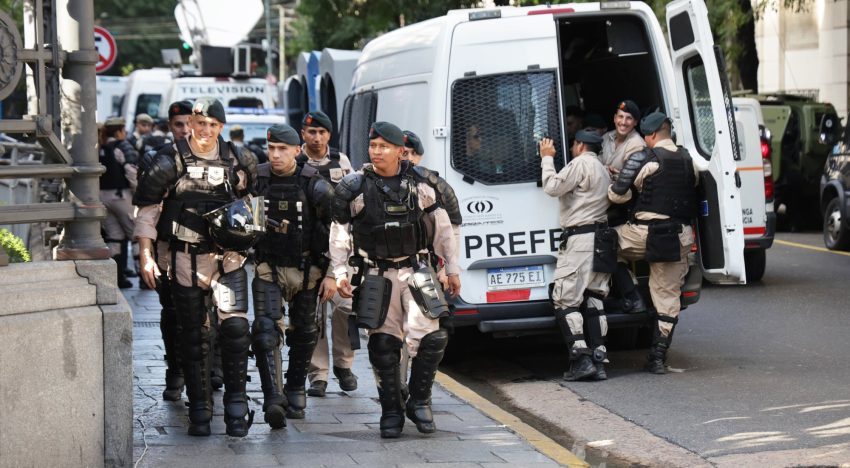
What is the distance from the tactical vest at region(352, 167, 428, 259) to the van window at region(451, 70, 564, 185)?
192 centimetres

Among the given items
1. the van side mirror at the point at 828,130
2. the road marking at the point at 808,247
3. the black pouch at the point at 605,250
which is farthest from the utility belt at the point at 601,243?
the van side mirror at the point at 828,130

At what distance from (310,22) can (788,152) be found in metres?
11.5

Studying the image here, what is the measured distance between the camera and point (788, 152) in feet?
69.1

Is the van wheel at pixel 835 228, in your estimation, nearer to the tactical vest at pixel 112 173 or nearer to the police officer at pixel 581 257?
the police officer at pixel 581 257

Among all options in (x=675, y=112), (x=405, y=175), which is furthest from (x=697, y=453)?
(x=675, y=112)

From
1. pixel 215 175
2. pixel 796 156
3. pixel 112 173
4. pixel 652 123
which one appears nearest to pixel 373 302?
pixel 215 175

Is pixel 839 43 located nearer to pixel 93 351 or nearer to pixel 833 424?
pixel 833 424

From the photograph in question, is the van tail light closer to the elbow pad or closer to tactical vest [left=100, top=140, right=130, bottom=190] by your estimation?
the elbow pad

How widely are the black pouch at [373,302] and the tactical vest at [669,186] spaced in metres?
2.57

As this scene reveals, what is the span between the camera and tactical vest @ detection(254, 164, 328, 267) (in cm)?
782

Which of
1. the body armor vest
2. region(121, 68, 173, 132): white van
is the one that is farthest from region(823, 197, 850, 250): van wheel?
region(121, 68, 173, 132): white van

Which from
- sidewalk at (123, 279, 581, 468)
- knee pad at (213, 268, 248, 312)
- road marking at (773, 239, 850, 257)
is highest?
knee pad at (213, 268, 248, 312)

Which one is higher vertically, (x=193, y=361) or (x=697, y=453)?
(x=193, y=361)

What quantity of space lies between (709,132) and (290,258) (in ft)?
11.0
